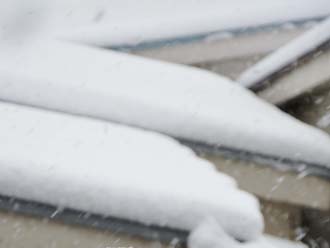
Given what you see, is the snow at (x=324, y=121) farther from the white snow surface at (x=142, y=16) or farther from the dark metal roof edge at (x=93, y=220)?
the dark metal roof edge at (x=93, y=220)

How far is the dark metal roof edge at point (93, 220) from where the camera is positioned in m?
1.78

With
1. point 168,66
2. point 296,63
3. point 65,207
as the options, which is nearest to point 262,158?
point 296,63

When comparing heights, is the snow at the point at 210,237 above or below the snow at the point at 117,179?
below

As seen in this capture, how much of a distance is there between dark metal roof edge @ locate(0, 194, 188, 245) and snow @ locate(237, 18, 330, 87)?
4.61ft

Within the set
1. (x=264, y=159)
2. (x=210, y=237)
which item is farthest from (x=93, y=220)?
(x=264, y=159)

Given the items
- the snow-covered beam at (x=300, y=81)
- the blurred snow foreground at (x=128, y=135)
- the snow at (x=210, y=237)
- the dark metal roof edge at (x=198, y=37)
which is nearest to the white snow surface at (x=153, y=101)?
the blurred snow foreground at (x=128, y=135)

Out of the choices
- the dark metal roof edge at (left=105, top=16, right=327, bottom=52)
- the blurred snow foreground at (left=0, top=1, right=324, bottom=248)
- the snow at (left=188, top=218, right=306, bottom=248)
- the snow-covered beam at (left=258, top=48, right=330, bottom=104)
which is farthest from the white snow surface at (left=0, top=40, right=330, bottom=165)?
the snow at (left=188, top=218, right=306, bottom=248)

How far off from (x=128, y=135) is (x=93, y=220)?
20.9 inches

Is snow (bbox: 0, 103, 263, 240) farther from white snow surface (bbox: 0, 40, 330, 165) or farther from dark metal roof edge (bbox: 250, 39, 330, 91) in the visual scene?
dark metal roof edge (bbox: 250, 39, 330, 91)

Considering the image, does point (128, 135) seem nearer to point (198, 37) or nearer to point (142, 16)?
point (198, 37)

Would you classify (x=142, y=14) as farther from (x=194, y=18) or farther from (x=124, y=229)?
(x=124, y=229)

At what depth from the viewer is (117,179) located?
1862 millimetres

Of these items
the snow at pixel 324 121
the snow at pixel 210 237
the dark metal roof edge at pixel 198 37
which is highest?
the snow at pixel 210 237

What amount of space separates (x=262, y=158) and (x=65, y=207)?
1.18 metres
